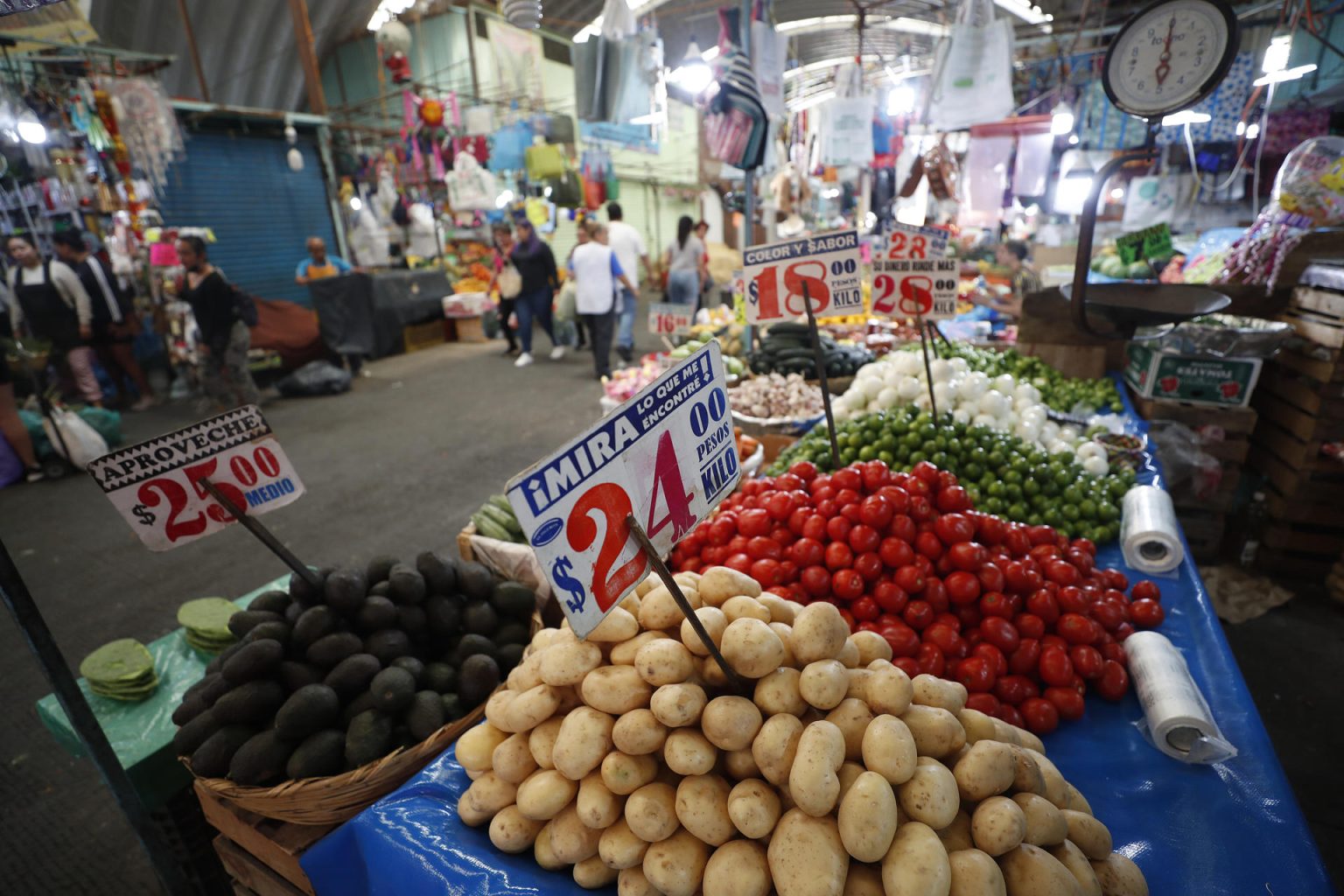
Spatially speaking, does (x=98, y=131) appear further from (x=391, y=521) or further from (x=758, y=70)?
(x=758, y=70)

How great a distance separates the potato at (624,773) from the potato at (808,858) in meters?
0.25

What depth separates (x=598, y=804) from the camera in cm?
117

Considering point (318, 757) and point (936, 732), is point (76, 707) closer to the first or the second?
point (318, 757)

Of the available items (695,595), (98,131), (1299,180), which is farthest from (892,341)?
(98,131)

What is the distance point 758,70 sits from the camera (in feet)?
17.2

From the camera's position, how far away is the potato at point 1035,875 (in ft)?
3.40

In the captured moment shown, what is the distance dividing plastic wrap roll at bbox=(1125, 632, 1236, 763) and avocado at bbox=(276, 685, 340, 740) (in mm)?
2041

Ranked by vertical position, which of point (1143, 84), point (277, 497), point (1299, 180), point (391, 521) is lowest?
point (391, 521)

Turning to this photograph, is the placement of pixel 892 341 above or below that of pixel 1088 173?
below

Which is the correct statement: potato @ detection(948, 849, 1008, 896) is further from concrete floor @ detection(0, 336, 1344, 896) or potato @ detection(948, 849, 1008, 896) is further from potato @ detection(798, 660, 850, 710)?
concrete floor @ detection(0, 336, 1344, 896)

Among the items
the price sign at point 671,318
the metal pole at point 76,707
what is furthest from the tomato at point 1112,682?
the price sign at point 671,318

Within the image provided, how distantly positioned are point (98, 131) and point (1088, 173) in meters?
14.1

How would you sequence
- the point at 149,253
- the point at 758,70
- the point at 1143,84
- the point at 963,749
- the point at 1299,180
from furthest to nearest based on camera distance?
the point at 149,253 < the point at 758,70 < the point at 1299,180 < the point at 1143,84 < the point at 963,749

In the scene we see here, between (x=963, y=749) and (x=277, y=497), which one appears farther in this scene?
(x=277, y=497)
